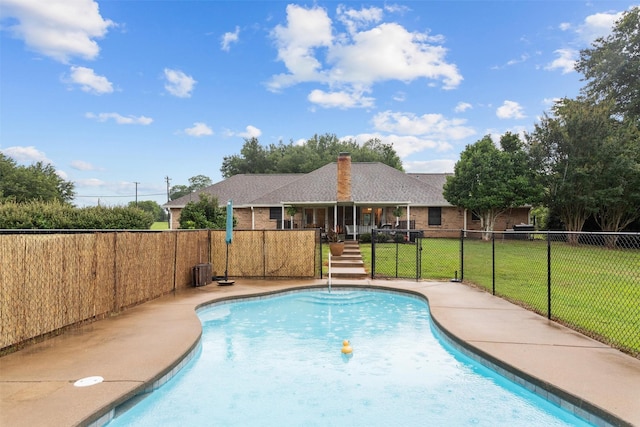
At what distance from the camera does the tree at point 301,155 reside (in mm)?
44594

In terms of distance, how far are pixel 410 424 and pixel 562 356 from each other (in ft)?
7.93

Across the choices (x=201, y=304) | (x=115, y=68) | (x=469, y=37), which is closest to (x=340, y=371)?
(x=201, y=304)

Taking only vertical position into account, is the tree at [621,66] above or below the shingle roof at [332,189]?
above

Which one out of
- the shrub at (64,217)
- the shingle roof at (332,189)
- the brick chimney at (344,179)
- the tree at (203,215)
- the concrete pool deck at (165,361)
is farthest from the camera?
the shingle roof at (332,189)

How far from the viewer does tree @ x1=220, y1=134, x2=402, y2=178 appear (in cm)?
4459

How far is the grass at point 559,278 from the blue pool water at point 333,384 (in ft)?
7.55

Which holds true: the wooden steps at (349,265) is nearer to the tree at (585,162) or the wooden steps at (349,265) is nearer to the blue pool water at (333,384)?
the blue pool water at (333,384)

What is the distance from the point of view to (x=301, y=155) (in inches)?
1777

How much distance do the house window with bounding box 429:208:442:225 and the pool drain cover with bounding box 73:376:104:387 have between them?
23.4 meters

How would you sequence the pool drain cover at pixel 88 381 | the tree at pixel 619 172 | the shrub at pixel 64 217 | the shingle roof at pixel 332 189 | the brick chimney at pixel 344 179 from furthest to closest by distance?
the shingle roof at pixel 332 189 → the brick chimney at pixel 344 179 → the tree at pixel 619 172 → the shrub at pixel 64 217 → the pool drain cover at pixel 88 381

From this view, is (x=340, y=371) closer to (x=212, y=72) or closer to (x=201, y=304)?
(x=201, y=304)

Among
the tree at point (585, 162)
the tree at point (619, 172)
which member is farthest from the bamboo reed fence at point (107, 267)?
the tree at point (619, 172)

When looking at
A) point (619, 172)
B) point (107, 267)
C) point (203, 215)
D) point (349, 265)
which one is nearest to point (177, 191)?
point (203, 215)

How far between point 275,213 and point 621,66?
27628 millimetres
